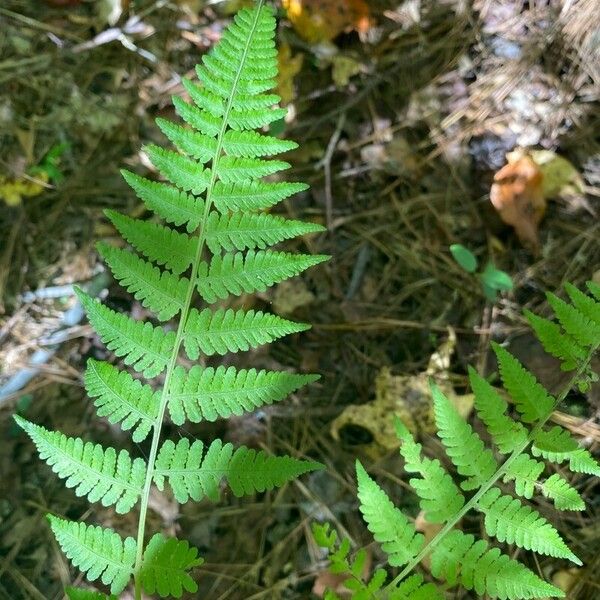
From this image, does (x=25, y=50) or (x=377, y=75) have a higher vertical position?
(x=377, y=75)

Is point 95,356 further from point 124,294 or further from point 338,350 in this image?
point 338,350

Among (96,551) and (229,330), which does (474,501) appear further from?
(96,551)

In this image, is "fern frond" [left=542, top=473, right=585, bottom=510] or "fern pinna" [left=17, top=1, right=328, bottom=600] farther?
"fern frond" [left=542, top=473, right=585, bottom=510]

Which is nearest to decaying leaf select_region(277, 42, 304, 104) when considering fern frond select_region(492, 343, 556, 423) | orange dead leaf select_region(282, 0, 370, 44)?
orange dead leaf select_region(282, 0, 370, 44)

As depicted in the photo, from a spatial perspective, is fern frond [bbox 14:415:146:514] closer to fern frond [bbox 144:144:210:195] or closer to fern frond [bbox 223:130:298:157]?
fern frond [bbox 144:144:210:195]

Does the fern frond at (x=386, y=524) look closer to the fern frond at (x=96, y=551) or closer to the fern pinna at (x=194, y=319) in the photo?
the fern pinna at (x=194, y=319)

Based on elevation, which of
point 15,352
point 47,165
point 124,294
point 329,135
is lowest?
point 15,352

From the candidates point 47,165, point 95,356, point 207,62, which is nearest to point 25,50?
point 47,165
